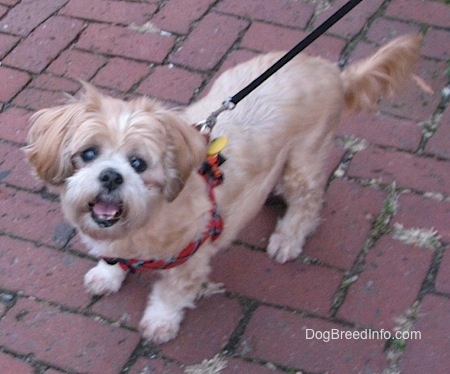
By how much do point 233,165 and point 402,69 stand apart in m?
0.84

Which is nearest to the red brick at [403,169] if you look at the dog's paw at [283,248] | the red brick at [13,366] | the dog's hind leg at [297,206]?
the dog's hind leg at [297,206]

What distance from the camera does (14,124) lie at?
3631 mm

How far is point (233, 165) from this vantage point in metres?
2.69

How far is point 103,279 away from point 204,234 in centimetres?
54

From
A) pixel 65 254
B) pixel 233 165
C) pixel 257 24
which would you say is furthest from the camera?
pixel 257 24

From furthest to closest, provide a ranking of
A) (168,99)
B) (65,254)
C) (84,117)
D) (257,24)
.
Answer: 1. (257,24)
2. (168,99)
3. (65,254)
4. (84,117)

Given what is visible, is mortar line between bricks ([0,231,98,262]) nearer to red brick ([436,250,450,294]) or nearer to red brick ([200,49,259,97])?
red brick ([200,49,259,97])

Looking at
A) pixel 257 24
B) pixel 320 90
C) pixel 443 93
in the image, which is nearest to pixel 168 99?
pixel 257 24

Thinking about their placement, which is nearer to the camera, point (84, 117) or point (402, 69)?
point (84, 117)

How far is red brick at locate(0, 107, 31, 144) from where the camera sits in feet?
11.7

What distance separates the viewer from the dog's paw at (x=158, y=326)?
277 cm

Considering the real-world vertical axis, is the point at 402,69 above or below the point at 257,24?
above

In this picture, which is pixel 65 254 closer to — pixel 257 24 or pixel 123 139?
pixel 123 139

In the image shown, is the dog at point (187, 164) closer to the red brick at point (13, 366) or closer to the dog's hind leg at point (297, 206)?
the dog's hind leg at point (297, 206)
